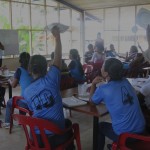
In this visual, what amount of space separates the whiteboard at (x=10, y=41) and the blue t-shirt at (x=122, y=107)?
689 centimetres

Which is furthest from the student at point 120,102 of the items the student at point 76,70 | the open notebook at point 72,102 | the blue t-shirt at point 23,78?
the student at point 76,70

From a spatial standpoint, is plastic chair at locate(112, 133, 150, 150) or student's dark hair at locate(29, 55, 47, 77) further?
student's dark hair at locate(29, 55, 47, 77)

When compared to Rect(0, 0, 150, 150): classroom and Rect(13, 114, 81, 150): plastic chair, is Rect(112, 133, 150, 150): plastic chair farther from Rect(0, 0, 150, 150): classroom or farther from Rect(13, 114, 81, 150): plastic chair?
Rect(13, 114, 81, 150): plastic chair

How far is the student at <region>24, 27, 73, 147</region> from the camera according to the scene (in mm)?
2162

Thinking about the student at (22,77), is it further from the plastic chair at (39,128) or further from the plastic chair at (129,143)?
the plastic chair at (129,143)

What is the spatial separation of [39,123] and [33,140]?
30 centimetres

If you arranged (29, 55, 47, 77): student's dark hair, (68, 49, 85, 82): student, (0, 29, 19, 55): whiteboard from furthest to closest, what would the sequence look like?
(0, 29, 19, 55): whiteboard < (68, 49, 85, 82): student < (29, 55, 47, 77): student's dark hair

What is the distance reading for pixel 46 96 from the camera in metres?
2.16

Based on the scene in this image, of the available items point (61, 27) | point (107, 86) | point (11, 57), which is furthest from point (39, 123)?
point (11, 57)

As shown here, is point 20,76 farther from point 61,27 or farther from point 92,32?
point 92,32

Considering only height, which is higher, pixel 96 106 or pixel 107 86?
pixel 107 86

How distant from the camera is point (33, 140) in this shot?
2.25 meters

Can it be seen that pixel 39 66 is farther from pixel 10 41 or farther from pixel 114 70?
pixel 10 41

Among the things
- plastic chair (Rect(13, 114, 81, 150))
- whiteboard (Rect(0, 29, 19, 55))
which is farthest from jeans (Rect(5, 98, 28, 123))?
whiteboard (Rect(0, 29, 19, 55))
